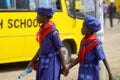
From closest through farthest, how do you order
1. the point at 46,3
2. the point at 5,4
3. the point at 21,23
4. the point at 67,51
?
the point at 5,4
the point at 21,23
the point at 46,3
the point at 67,51

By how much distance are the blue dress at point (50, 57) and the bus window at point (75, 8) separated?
587cm

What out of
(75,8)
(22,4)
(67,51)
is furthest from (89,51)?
(75,8)

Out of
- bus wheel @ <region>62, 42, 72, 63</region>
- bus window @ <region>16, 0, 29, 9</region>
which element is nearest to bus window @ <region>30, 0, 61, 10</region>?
bus window @ <region>16, 0, 29, 9</region>

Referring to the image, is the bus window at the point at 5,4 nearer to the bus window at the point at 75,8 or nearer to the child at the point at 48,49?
the bus window at the point at 75,8

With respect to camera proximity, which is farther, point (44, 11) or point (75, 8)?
point (75, 8)

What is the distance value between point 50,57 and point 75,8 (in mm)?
6261

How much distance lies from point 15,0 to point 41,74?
16.2 ft

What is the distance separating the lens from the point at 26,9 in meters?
11.2

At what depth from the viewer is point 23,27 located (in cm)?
1114

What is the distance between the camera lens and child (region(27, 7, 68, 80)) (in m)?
6.36

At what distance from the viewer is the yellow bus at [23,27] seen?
35.3 ft

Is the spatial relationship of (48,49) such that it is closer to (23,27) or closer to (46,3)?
(23,27)

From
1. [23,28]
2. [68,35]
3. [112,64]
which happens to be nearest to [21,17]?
[23,28]

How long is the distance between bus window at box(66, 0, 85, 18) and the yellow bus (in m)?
0.11
